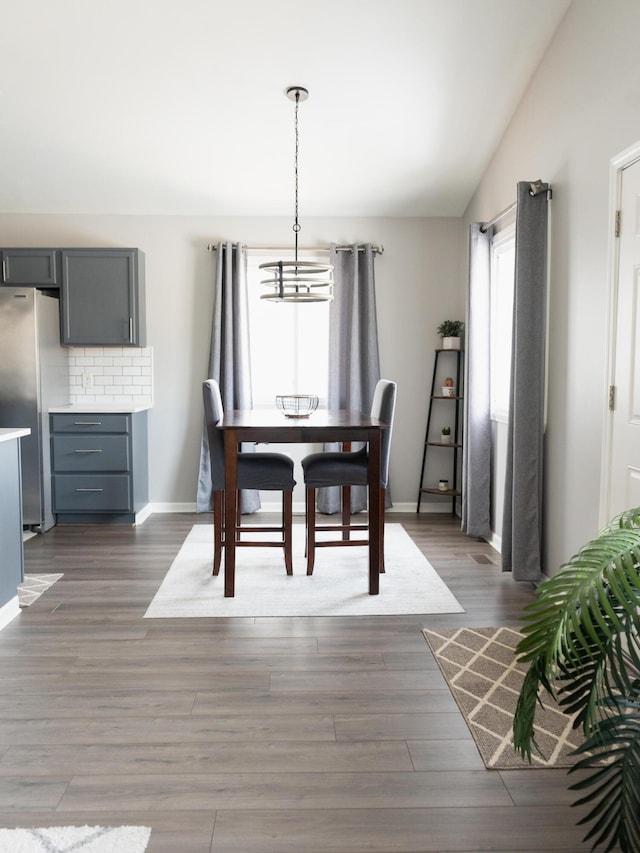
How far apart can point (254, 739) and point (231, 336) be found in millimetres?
3585

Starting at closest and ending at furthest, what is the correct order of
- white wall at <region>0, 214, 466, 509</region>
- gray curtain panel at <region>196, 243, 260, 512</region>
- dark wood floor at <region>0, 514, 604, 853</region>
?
dark wood floor at <region>0, 514, 604, 853</region> < gray curtain panel at <region>196, 243, 260, 512</region> < white wall at <region>0, 214, 466, 509</region>

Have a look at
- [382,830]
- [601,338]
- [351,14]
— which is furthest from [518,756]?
[351,14]

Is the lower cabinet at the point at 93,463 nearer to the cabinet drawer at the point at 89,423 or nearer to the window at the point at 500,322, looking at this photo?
the cabinet drawer at the point at 89,423

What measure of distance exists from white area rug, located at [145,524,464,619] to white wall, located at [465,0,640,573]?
30.3 inches

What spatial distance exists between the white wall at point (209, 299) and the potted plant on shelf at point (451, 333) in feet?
0.58

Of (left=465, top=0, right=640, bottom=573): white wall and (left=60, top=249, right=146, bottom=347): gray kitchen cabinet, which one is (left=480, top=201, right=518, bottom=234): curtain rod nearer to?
(left=465, top=0, right=640, bottom=573): white wall

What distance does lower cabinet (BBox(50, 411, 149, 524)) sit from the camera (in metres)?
4.89

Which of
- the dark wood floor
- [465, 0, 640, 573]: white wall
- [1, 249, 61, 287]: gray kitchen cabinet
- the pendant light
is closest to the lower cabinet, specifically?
[1, 249, 61, 287]: gray kitchen cabinet

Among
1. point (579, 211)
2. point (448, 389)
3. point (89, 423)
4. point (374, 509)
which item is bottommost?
point (374, 509)

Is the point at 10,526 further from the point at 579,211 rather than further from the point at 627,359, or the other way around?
the point at 579,211

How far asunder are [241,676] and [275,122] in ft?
11.0

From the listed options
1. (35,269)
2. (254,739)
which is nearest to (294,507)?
(35,269)

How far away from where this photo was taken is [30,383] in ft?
15.4

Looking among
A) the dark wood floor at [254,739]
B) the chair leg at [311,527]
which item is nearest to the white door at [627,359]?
the dark wood floor at [254,739]
